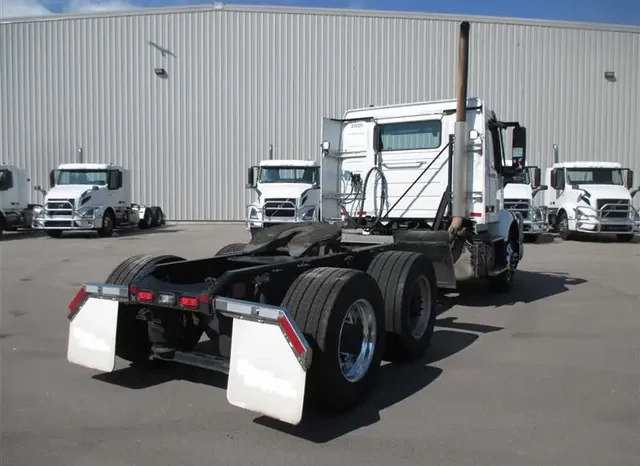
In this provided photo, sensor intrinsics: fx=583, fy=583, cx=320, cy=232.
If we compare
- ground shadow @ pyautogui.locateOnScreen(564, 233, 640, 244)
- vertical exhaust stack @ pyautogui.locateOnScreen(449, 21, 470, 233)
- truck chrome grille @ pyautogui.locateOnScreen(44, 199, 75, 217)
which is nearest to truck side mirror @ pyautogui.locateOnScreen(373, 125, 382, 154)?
vertical exhaust stack @ pyautogui.locateOnScreen(449, 21, 470, 233)

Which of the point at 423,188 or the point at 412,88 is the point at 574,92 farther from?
the point at 423,188

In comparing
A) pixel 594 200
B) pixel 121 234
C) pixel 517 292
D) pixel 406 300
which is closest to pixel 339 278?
pixel 406 300

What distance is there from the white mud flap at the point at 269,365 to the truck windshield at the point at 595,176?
1936 cm

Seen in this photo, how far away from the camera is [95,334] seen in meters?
4.63

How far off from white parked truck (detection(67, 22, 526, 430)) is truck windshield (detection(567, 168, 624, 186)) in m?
12.5

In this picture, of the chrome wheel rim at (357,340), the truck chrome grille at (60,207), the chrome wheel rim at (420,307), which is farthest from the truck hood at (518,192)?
the chrome wheel rim at (357,340)

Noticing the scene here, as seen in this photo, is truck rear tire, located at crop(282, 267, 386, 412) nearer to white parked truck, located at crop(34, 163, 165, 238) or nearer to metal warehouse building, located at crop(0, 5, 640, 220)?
white parked truck, located at crop(34, 163, 165, 238)

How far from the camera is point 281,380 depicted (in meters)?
3.68

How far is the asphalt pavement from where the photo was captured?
361cm

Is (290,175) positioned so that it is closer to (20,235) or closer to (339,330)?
(20,235)

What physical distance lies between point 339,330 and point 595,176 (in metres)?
19.3

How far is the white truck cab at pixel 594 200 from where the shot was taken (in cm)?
1952

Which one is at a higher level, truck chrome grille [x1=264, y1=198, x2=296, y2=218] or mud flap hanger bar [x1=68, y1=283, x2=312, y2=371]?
truck chrome grille [x1=264, y1=198, x2=296, y2=218]

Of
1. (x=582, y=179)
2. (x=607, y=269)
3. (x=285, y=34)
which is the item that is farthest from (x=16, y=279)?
(x=285, y=34)
